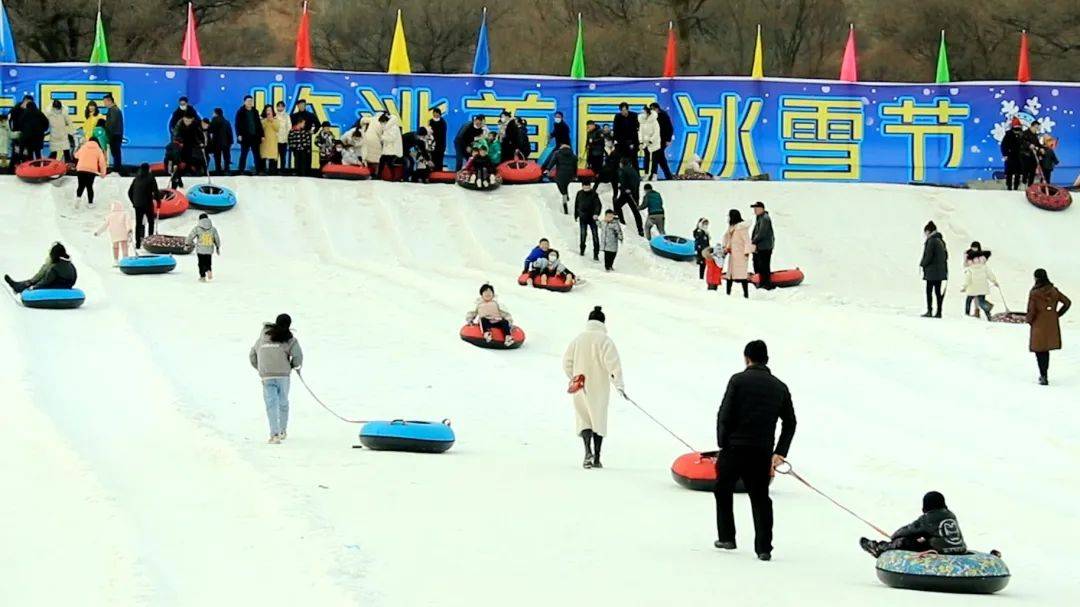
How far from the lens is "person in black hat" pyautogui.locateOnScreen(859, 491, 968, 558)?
10.9m

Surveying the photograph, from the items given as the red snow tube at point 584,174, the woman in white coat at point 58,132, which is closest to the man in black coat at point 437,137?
the red snow tube at point 584,174

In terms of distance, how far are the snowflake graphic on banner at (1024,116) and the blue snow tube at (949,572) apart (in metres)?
25.2

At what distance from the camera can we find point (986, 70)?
56375 millimetres

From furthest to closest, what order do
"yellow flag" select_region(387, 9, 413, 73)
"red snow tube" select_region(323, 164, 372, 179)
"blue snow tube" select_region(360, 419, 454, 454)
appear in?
"yellow flag" select_region(387, 9, 413, 73), "red snow tube" select_region(323, 164, 372, 179), "blue snow tube" select_region(360, 419, 454, 454)

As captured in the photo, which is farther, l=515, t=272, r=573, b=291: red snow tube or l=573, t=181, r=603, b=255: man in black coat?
l=573, t=181, r=603, b=255: man in black coat

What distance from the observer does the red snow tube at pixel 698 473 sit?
14.2 metres

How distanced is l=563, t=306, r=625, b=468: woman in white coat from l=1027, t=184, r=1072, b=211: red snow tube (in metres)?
20.4

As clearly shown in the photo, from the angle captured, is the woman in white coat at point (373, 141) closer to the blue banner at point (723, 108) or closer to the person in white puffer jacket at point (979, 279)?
the blue banner at point (723, 108)

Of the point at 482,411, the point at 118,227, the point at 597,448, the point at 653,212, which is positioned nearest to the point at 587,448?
the point at 597,448

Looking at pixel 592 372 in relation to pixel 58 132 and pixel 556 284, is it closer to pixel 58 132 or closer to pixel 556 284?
pixel 556 284

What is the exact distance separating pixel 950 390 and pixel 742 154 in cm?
1560

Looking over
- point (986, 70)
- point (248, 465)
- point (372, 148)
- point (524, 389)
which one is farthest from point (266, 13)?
point (248, 465)

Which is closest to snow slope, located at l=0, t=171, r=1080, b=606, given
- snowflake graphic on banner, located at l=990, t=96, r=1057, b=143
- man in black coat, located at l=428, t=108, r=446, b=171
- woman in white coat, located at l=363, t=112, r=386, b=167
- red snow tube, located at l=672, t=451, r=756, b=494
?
red snow tube, located at l=672, t=451, r=756, b=494

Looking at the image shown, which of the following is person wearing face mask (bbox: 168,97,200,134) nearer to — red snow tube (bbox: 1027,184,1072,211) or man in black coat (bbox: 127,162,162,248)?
man in black coat (bbox: 127,162,162,248)
